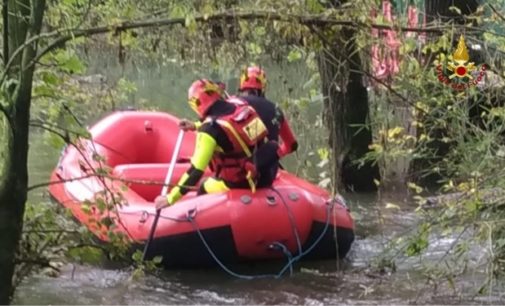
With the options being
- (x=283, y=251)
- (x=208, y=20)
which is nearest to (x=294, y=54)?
(x=208, y=20)

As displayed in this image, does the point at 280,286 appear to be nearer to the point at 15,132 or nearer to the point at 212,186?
the point at 212,186

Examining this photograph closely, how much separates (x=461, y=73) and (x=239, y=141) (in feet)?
6.51

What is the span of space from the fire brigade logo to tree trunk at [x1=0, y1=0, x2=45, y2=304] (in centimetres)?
219

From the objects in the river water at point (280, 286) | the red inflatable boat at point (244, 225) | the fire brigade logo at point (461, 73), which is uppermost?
the fire brigade logo at point (461, 73)

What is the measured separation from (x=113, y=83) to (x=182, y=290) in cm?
228

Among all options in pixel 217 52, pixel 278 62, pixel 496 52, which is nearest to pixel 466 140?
pixel 496 52

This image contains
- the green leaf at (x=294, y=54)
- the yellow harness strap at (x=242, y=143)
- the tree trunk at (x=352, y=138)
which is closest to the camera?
the green leaf at (x=294, y=54)

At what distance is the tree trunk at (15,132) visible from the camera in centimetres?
326

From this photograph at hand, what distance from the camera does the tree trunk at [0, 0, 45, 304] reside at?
10.7 feet

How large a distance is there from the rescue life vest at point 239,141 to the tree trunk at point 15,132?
3.22m

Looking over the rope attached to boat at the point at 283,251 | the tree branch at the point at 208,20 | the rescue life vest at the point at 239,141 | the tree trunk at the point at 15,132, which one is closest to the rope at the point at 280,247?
the rope attached to boat at the point at 283,251

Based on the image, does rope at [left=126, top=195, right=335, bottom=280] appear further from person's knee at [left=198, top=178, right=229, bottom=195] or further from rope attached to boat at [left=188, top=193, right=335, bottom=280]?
person's knee at [left=198, top=178, right=229, bottom=195]

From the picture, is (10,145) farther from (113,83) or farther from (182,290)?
(182,290)

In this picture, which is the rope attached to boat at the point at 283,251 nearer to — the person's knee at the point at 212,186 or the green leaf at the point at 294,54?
the person's knee at the point at 212,186
